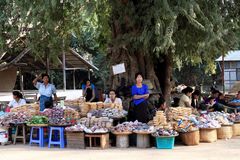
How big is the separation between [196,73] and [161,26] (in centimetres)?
2824

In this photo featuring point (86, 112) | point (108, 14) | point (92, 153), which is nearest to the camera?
point (92, 153)

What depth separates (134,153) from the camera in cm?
907

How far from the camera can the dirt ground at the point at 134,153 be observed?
858 centimetres

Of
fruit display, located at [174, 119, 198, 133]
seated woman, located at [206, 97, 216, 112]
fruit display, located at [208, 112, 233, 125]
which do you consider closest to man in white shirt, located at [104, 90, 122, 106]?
fruit display, located at [174, 119, 198, 133]

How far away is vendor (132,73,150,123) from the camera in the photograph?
410 inches

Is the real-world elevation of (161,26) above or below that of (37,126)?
above

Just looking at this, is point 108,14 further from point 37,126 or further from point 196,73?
point 196,73

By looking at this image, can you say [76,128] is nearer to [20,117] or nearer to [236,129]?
[20,117]

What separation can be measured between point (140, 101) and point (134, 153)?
5.90 ft

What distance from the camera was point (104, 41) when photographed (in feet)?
Answer: 57.0

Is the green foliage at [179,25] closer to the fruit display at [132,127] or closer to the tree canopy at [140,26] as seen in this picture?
the tree canopy at [140,26]

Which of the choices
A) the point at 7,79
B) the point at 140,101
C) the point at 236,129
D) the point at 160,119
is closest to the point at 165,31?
the point at 140,101

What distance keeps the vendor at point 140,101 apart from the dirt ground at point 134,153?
1.12 metres

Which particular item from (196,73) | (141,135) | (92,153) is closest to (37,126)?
(92,153)
